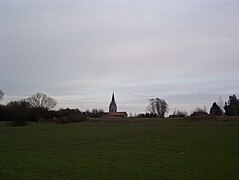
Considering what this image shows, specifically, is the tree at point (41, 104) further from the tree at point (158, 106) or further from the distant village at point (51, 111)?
the tree at point (158, 106)

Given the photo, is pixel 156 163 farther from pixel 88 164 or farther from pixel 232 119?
pixel 232 119

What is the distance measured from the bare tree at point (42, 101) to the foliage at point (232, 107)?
7113cm

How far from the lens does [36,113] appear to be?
124m

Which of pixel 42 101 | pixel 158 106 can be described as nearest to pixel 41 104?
pixel 42 101

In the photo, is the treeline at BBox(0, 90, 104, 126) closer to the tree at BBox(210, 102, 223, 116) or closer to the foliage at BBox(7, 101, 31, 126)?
the foliage at BBox(7, 101, 31, 126)

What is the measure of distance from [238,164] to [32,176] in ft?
35.1

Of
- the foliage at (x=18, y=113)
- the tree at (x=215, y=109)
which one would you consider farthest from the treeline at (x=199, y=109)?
the foliage at (x=18, y=113)

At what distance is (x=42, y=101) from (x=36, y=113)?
1313 cm

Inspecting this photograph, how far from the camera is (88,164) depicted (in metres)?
18.4

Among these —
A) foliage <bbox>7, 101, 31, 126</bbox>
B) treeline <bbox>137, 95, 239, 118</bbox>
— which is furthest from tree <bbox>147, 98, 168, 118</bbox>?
foliage <bbox>7, 101, 31, 126</bbox>

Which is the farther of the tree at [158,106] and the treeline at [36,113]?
the tree at [158,106]

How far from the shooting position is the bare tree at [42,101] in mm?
133000

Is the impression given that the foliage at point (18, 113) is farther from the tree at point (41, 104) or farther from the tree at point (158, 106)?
the tree at point (158, 106)

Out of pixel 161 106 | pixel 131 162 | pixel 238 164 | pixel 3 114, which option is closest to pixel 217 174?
pixel 238 164
